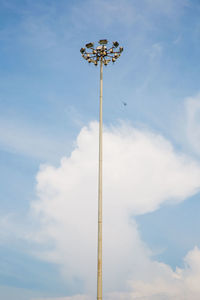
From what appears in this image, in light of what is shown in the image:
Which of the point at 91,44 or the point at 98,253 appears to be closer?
the point at 98,253

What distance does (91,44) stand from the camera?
26203 mm

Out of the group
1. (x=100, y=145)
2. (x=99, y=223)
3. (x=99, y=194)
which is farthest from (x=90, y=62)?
(x=99, y=223)

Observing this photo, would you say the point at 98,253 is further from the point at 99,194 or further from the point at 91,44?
the point at 91,44

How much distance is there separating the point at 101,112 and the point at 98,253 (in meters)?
10.1

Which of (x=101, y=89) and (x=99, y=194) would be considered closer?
(x=99, y=194)

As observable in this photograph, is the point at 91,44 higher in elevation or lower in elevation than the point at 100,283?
higher

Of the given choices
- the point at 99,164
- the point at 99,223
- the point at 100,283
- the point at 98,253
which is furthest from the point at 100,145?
the point at 100,283

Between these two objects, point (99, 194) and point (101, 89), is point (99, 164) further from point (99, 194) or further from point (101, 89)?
point (101, 89)

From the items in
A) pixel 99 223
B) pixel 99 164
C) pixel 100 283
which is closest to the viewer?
pixel 100 283

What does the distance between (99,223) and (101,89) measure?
10.1 meters

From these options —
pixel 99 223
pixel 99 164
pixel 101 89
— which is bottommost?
pixel 99 223

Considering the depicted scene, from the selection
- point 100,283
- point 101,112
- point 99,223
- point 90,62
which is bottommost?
point 100,283

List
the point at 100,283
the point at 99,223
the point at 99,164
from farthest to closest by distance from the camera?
the point at 99,164
the point at 99,223
the point at 100,283

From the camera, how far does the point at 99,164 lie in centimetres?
2433
